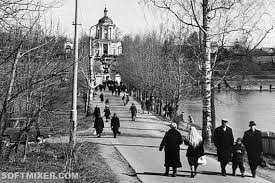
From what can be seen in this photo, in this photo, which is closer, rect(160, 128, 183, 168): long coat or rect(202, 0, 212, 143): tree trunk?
rect(160, 128, 183, 168): long coat

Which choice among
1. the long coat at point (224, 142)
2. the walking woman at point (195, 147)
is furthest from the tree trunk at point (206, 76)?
the walking woman at point (195, 147)

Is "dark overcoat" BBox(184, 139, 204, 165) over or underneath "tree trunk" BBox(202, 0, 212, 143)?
underneath

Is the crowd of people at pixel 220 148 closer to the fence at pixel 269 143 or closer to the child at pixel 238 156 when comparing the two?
the child at pixel 238 156

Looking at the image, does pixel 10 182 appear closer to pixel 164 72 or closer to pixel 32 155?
pixel 32 155

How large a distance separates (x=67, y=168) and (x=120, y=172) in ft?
9.80

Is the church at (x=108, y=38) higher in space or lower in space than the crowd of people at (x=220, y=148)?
higher

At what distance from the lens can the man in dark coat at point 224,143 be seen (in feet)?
32.6

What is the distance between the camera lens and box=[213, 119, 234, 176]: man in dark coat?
9922mm

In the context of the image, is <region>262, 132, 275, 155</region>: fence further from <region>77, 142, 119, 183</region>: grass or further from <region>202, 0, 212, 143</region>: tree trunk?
<region>77, 142, 119, 183</region>: grass

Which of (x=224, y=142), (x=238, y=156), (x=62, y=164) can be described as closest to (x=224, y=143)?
(x=224, y=142)

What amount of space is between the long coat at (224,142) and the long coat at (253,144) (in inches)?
18.6

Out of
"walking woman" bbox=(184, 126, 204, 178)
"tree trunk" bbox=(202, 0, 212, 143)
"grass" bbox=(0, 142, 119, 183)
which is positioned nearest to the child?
"walking woman" bbox=(184, 126, 204, 178)

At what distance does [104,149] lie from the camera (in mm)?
14305

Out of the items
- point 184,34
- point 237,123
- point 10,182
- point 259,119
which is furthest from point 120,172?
point 259,119
